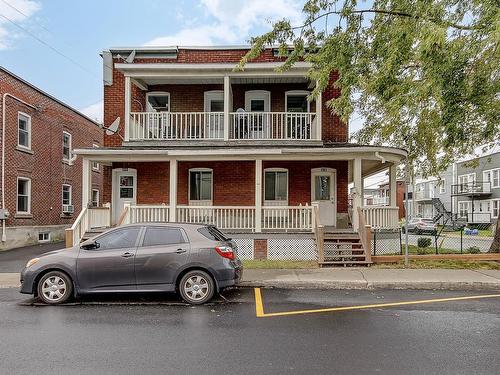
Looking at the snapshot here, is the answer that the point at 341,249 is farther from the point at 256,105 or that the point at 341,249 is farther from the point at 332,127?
the point at 256,105

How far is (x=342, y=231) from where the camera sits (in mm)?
13977

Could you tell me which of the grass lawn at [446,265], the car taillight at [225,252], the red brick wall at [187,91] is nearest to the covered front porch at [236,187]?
the red brick wall at [187,91]

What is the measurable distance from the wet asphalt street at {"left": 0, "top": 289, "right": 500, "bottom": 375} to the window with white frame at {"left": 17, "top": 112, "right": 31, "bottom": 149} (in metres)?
13.7

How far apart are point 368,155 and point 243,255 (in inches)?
211

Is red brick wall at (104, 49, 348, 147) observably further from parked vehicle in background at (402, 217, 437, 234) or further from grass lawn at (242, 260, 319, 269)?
parked vehicle in background at (402, 217, 437, 234)

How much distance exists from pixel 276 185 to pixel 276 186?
39 millimetres

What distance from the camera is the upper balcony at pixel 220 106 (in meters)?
15.3

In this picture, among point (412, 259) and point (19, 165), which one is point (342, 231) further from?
point (19, 165)

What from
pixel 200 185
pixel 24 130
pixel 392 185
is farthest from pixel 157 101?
pixel 392 185

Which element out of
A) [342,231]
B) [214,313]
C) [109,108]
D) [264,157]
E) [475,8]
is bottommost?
[214,313]

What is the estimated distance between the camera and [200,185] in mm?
16672

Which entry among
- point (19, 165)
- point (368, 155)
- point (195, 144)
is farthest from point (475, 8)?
point (19, 165)

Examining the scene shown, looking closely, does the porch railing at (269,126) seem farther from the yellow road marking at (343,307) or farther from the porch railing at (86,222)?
the yellow road marking at (343,307)

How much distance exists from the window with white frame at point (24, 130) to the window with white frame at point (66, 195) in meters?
4.25
